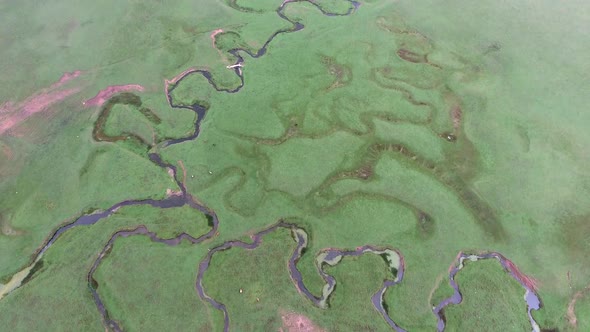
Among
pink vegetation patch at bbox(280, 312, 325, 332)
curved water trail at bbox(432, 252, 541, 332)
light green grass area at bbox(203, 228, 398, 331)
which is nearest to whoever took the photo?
pink vegetation patch at bbox(280, 312, 325, 332)

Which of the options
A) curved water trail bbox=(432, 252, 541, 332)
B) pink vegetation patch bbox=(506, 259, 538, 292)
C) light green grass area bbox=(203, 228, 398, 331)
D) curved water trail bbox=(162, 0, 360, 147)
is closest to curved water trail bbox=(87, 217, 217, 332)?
light green grass area bbox=(203, 228, 398, 331)

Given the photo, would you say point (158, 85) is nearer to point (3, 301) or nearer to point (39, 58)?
point (39, 58)

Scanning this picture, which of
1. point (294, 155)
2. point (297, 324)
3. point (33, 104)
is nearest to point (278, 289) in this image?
point (297, 324)

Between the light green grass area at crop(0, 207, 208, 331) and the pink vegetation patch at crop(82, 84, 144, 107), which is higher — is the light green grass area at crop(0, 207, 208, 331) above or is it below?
below

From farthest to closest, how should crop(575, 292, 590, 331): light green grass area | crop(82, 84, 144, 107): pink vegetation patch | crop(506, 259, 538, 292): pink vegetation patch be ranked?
crop(82, 84, 144, 107): pink vegetation patch → crop(506, 259, 538, 292): pink vegetation patch → crop(575, 292, 590, 331): light green grass area

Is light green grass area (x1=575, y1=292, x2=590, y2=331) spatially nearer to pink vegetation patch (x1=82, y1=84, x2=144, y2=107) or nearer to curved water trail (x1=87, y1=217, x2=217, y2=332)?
curved water trail (x1=87, y1=217, x2=217, y2=332)

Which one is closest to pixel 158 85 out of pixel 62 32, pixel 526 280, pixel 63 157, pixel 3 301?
pixel 63 157

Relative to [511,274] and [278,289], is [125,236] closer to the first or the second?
[278,289]
